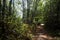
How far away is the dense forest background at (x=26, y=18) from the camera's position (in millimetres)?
7630

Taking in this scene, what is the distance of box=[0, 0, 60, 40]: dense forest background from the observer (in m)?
7.63

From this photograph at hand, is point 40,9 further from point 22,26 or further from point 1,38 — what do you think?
point 1,38

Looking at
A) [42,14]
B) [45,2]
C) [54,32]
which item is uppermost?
[45,2]

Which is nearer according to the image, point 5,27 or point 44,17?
point 5,27

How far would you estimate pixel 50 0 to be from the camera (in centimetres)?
1512

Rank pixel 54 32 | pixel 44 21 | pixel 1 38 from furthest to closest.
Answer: pixel 44 21, pixel 54 32, pixel 1 38

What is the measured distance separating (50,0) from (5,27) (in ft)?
27.6

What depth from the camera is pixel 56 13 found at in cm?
1470

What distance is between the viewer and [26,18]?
46.0 feet

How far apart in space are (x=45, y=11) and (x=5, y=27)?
8.74 m

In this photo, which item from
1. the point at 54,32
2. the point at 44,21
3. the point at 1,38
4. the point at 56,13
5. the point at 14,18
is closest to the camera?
the point at 1,38

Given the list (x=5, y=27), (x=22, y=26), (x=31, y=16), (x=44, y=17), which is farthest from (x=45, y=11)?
(x=5, y=27)

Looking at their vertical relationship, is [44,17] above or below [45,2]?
below

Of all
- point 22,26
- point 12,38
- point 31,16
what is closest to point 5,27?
point 12,38
